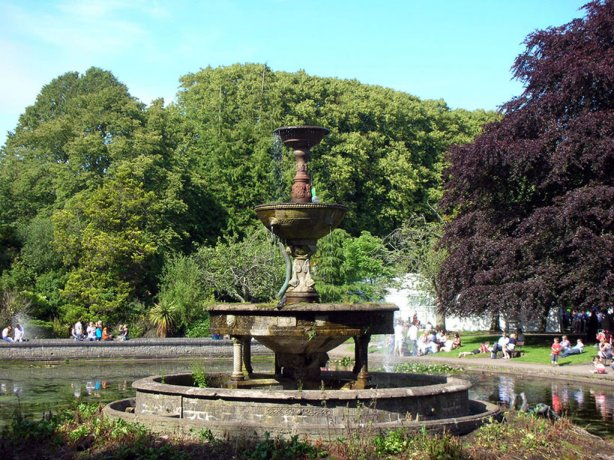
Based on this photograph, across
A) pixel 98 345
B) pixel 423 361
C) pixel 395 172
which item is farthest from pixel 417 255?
pixel 98 345

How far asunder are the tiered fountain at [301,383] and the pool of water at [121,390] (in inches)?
108

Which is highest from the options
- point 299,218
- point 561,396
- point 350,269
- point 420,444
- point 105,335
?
point 350,269

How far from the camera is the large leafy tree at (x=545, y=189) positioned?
3244cm

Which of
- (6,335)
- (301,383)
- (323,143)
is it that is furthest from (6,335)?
(301,383)

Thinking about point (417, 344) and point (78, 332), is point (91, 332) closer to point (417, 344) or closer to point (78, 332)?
point (78, 332)

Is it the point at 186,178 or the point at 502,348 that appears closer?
the point at 502,348

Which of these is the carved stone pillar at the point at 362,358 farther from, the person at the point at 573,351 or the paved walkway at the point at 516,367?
the person at the point at 573,351

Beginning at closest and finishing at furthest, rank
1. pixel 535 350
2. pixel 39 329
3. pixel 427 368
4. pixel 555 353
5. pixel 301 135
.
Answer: pixel 301 135, pixel 555 353, pixel 427 368, pixel 535 350, pixel 39 329

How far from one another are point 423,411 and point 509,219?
2319 cm

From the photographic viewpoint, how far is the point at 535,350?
35500mm

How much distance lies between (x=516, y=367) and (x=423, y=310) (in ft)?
70.6

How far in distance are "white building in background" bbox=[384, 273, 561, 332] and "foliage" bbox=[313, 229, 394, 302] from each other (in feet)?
4.74

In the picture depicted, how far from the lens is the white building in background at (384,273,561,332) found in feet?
162

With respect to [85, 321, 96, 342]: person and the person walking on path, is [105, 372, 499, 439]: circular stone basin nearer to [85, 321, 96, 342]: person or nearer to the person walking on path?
the person walking on path
